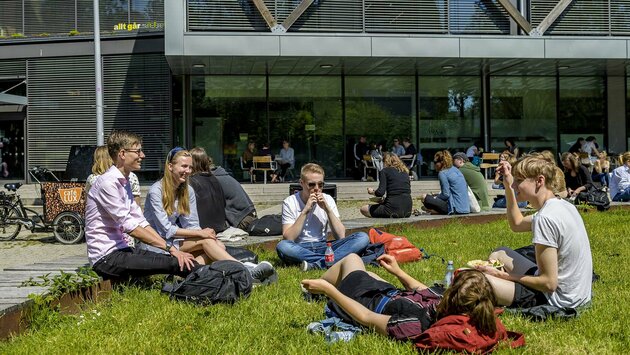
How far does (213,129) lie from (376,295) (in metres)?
20.0

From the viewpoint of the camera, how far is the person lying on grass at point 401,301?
432cm

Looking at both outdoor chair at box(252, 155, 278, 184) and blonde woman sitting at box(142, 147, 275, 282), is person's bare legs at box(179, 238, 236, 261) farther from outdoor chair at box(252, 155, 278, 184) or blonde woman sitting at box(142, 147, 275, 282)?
outdoor chair at box(252, 155, 278, 184)

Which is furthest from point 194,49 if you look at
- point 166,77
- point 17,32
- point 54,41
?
point 17,32

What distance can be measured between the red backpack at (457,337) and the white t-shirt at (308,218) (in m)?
3.54

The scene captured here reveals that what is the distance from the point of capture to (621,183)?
594 inches

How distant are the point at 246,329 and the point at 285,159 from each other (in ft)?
62.1

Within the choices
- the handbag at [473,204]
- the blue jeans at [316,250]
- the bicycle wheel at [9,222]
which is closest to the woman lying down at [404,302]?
the blue jeans at [316,250]

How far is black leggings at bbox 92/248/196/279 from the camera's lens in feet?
20.7

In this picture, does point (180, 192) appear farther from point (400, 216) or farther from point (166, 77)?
point (166, 77)

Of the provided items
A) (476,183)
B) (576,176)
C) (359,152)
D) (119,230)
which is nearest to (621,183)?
(576,176)

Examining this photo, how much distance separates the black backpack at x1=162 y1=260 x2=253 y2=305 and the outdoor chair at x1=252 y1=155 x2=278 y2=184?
1622 centimetres

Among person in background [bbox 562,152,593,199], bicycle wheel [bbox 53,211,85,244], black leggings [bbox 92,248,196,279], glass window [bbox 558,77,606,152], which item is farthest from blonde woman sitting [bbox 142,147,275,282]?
glass window [bbox 558,77,606,152]

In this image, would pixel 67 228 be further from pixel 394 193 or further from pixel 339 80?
pixel 339 80

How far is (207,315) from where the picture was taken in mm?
5617
